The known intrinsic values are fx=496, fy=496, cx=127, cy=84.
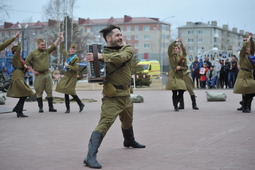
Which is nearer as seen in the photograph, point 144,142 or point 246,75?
point 144,142

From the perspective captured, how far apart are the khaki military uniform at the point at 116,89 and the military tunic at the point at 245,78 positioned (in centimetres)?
667

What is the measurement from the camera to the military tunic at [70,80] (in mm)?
13896

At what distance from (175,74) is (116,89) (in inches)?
291

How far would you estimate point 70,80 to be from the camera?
1408cm

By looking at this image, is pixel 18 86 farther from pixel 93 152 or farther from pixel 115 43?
pixel 93 152

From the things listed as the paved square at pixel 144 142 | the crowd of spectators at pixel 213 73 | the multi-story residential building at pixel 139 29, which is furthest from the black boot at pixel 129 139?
the multi-story residential building at pixel 139 29

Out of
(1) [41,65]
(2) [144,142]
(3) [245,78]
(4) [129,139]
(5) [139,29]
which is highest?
(5) [139,29]

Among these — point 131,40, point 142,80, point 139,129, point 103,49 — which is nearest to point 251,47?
point 139,129

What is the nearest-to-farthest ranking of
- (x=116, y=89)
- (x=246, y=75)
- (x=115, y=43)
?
1. (x=116, y=89)
2. (x=115, y=43)
3. (x=246, y=75)

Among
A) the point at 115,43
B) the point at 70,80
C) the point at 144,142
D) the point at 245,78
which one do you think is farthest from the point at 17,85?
the point at 115,43

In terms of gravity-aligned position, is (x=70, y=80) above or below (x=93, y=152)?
Result: above

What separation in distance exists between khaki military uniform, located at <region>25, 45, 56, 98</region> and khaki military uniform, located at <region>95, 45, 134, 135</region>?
23.2 feet

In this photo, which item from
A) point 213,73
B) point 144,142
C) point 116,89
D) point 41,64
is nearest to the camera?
point 116,89

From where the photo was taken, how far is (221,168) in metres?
5.98
